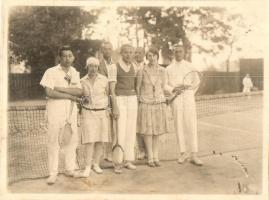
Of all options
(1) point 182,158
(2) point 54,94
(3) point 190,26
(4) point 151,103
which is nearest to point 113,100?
(4) point 151,103

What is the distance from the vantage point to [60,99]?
3.58 metres

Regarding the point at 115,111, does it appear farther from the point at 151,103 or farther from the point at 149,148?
the point at 149,148

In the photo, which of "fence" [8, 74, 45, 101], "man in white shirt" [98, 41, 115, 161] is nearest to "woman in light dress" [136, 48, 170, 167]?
"man in white shirt" [98, 41, 115, 161]

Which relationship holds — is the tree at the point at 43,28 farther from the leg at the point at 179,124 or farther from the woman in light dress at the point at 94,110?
the leg at the point at 179,124

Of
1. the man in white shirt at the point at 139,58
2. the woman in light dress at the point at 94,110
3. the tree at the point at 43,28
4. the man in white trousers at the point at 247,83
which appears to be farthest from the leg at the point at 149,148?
the tree at the point at 43,28

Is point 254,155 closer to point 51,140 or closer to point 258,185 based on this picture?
point 258,185

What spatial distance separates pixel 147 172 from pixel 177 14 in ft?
3.63

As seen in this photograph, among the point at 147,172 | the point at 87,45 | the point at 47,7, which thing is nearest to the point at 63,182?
the point at 147,172

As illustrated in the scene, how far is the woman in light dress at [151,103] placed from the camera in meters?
3.79

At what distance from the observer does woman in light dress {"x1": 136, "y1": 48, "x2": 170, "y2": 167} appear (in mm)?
3791

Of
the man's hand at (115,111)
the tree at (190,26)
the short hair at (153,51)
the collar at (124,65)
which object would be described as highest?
the tree at (190,26)

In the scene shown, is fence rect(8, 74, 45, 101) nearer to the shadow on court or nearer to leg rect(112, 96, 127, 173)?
the shadow on court

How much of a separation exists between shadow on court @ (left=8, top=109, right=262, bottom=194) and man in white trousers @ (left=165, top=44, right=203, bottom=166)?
0.41ft

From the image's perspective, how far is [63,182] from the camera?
12.1 feet
